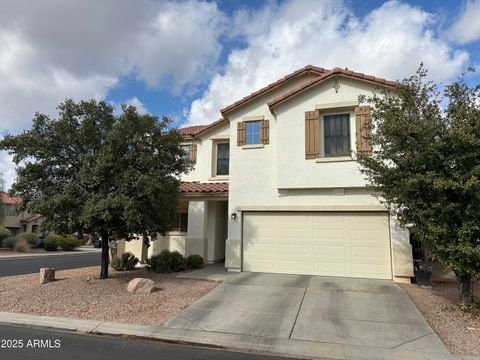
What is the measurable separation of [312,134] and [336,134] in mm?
865

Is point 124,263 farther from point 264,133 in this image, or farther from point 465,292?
point 465,292

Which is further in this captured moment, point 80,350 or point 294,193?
point 294,193

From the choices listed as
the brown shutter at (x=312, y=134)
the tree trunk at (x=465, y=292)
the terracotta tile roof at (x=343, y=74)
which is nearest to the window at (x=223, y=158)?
the terracotta tile roof at (x=343, y=74)

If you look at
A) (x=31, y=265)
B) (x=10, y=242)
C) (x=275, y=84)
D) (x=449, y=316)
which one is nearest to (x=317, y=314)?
(x=449, y=316)

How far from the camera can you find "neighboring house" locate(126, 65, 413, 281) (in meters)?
12.2

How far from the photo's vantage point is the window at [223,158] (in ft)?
57.3

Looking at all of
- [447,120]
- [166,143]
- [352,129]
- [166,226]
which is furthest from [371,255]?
[166,143]

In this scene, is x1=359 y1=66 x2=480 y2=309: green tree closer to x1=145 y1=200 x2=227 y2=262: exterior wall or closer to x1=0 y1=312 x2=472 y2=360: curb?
x1=0 y1=312 x2=472 y2=360: curb

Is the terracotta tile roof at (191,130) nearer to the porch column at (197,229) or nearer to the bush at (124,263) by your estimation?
the porch column at (197,229)

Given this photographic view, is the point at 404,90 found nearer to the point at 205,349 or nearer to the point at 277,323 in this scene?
the point at 277,323

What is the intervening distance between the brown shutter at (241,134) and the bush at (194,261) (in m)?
4.76

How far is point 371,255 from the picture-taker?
1216 cm

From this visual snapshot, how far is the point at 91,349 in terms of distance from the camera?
6.05 m

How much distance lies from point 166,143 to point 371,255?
7608 mm
